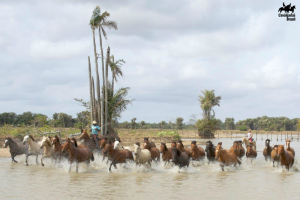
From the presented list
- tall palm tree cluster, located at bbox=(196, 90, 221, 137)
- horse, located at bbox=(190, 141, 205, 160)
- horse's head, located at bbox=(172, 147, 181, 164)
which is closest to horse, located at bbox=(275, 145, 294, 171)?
horse, located at bbox=(190, 141, 205, 160)

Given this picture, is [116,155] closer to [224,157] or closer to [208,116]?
[224,157]

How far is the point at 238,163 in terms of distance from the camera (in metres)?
16.3

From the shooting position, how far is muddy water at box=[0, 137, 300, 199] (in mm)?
10312

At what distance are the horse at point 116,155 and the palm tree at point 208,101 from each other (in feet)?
164

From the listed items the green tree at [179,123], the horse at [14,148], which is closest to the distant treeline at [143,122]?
the green tree at [179,123]

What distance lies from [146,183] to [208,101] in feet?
178

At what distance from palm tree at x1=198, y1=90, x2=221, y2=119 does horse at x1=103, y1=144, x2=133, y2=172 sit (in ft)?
164

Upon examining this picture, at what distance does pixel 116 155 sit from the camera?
14.3m

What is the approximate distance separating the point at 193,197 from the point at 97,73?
69.0 feet

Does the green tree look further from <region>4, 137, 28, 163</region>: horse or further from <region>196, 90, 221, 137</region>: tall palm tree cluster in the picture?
<region>4, 137, 28, 163</region>: horse

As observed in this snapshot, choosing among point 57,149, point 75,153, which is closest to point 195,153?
point 75,153

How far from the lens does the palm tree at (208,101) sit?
63.7 metres

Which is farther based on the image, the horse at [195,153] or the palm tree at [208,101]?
the palm tree at [208,101]

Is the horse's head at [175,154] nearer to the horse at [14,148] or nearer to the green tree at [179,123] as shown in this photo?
the horse at [14,148]
